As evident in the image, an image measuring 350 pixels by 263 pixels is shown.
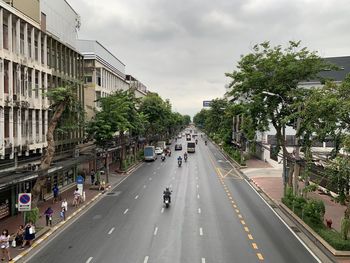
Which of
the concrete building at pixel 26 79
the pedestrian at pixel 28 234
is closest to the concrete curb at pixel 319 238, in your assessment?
the pedestrian at pixel 28 234

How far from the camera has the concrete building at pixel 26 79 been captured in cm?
2794

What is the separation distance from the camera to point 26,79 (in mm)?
31391

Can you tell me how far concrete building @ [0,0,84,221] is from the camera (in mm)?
27938

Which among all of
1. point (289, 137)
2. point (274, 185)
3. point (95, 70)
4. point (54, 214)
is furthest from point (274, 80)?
point (289, 137)

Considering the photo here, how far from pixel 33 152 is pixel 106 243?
14.4 m

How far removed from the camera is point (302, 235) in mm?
24625

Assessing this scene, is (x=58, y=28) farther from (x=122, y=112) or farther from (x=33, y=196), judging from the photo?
(x=33, y=196)

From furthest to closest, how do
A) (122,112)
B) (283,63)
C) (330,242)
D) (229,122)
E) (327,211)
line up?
(229,122) → (122,112) → (283,63) → (327,211) → (330,242)

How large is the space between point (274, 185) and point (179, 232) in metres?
22.8

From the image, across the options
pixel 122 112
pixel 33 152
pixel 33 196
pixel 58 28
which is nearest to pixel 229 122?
pixel 122 112

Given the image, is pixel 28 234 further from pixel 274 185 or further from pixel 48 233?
pixel 274 185

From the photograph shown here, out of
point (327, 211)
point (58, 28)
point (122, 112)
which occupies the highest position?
point (58, 28)

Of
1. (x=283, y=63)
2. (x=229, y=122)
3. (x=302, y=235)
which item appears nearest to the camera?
(x=302, y=235)

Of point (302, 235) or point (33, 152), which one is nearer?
point (302, 235)
